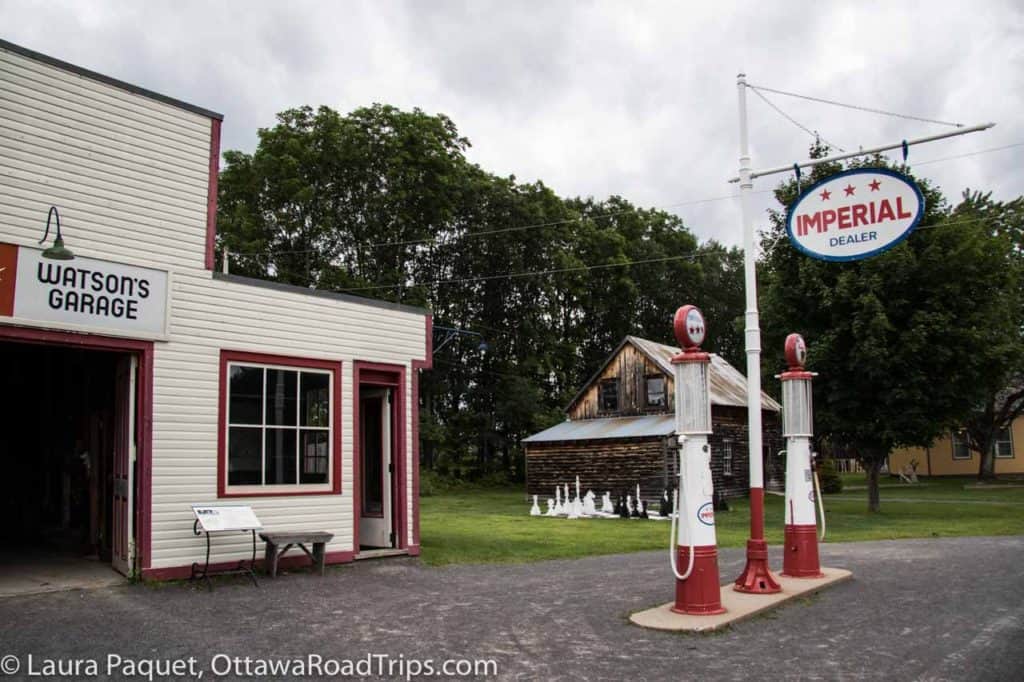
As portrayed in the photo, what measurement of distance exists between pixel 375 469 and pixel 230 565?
2.93 metres

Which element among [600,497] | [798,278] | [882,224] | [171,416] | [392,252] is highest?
[392,252]

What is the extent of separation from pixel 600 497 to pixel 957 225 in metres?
13.3

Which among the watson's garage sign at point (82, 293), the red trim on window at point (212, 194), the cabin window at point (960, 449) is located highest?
the red trim on window at point (212, 194)

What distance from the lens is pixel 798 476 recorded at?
34.5 ft

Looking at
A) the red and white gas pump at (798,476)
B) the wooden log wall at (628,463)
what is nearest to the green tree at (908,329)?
the wooden log wall at (628,463)

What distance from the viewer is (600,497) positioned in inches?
1111

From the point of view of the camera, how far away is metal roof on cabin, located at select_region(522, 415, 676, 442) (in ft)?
90.5

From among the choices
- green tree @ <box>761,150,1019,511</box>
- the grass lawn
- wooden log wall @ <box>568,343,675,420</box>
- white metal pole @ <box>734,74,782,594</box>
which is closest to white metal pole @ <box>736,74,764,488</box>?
white metal pole @ <box>734,74,782,594</box>

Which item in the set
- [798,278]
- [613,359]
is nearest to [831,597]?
[798,278]

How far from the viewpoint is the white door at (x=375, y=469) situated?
1241cm

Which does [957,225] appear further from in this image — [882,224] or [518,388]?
[518,388]

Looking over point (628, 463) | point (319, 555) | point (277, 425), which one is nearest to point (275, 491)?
point (277, 425)

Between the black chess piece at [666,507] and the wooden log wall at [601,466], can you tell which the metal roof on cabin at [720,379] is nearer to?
the wooden log wall at [601,466]

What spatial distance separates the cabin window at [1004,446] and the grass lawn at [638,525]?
11585 mm
